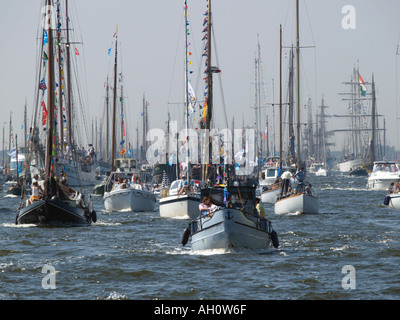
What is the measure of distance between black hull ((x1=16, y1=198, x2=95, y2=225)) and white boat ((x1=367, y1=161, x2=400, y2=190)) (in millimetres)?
40761

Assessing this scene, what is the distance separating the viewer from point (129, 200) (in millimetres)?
43219

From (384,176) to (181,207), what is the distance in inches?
1412

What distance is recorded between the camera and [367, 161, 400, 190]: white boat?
222ft

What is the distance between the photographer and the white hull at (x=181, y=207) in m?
36.9

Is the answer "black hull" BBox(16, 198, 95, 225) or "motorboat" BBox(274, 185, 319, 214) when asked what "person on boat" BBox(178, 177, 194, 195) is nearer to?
"motorboat" BBox(274, 185, 319, 214)

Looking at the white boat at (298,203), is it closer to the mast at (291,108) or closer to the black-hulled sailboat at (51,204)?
the black-hulled sailboat at (51,204)

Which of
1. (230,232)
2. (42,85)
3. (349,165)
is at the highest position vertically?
(42,85)

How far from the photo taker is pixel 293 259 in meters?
23.0

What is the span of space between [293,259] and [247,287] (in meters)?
4.76

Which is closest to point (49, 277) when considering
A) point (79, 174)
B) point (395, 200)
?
point (395, 200)

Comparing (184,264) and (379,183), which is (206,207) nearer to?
(184,264)
